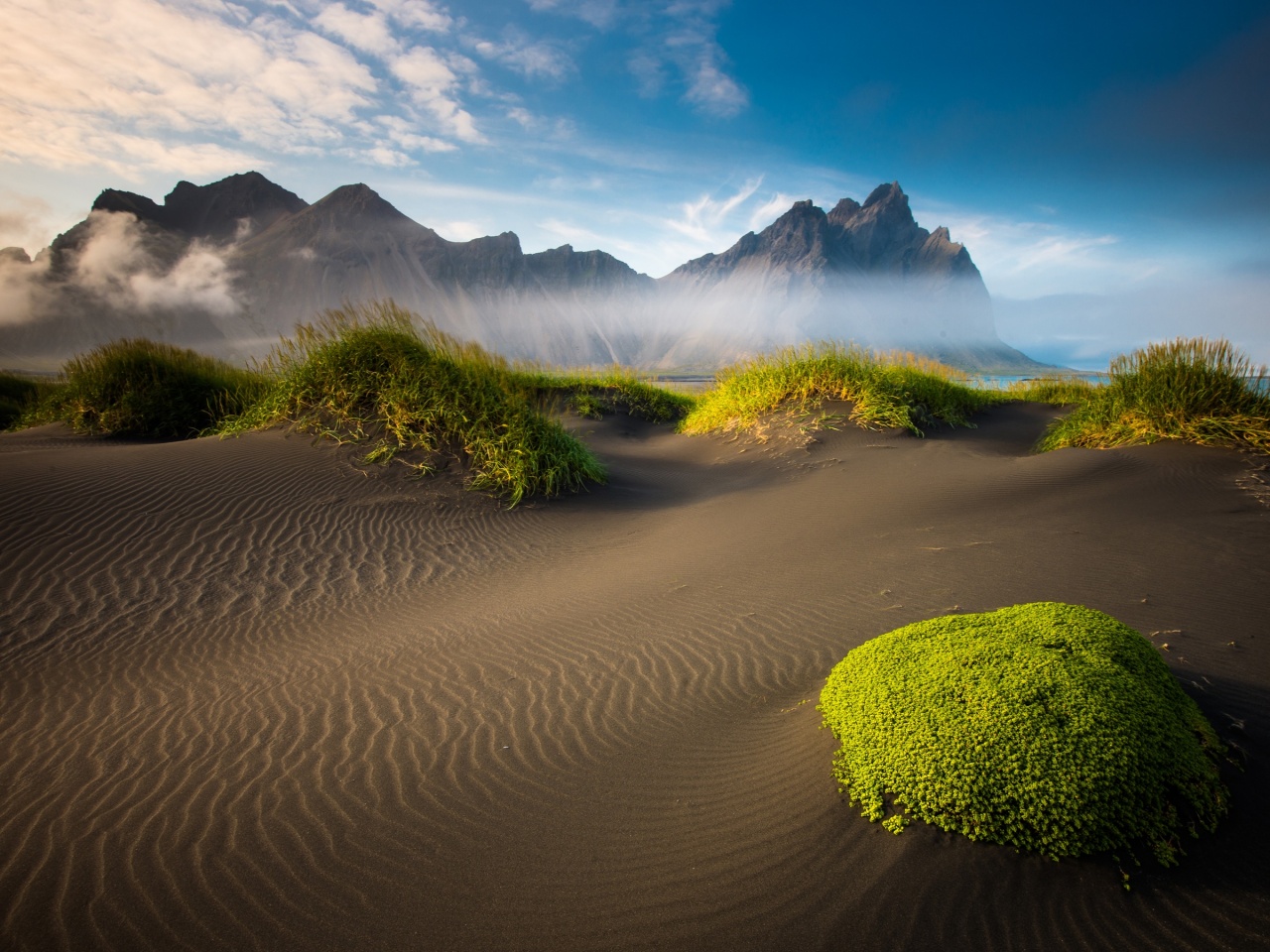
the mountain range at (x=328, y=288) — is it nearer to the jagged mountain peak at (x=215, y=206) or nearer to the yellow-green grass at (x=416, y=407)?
the jagged mountain peak at (x=215, y=206)

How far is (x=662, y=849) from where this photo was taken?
2.18 meters

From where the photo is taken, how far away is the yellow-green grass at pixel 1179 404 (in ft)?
23.4

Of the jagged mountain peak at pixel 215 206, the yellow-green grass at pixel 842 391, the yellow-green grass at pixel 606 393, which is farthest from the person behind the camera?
the jagged mountain peak at pixel 215 206

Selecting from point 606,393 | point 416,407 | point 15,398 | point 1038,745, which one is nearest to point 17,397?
point 15,398

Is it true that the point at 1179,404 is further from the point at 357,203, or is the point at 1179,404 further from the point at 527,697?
the point at 357,203

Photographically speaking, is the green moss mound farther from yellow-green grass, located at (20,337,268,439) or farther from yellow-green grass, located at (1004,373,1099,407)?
yellow-green grass, located at (1004,373,1099,407)

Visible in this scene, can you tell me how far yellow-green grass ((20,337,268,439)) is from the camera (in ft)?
34.0

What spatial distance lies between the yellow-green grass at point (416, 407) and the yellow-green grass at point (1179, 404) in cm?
754

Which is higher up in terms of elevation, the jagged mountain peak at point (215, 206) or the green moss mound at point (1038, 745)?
the jagged mountain peak at point (215, 206)

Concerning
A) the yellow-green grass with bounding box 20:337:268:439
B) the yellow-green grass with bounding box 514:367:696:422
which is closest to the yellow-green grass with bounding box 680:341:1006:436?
the yellow-green grass with bounding box 514:367:696:422

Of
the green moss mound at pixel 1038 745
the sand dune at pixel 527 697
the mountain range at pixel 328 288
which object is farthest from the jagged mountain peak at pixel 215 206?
the green moss mound at pixel 1038 745

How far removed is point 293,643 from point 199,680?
63 centimetres

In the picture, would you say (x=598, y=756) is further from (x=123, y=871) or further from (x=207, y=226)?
(x=207, y=226)

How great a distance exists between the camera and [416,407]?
8477 millimetres
